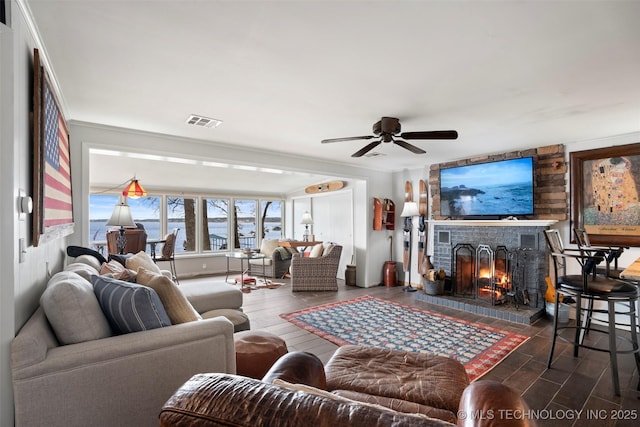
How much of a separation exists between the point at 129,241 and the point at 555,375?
520 centimetres

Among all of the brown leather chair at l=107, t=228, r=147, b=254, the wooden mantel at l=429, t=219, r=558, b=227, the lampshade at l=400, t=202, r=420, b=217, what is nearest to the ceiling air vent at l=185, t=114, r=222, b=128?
the brown leather chair at l=107, t=228, r=147, b=254

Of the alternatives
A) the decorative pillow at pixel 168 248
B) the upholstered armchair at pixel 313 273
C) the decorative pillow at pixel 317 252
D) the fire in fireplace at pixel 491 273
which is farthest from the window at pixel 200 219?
the fire in fireplace at pixel 491 273

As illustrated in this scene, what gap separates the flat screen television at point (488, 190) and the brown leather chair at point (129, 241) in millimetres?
4845

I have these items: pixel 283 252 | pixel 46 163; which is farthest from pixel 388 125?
pixel 283 252

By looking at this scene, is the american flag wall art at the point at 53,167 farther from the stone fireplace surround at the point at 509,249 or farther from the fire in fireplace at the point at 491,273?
the fire in fireplace at the point at 491,273

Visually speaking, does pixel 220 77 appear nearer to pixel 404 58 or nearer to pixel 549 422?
pixel 404 58

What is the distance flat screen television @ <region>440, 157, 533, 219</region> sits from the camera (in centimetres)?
430

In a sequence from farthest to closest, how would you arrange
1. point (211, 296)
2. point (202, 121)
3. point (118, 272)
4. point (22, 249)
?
point (202, 121), point (211, 296), point (118, 272), point (22, 249)

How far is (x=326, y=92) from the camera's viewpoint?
256cm

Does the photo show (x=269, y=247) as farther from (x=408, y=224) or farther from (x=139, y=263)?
(x=139, y=263)

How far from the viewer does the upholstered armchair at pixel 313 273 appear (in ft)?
18.3

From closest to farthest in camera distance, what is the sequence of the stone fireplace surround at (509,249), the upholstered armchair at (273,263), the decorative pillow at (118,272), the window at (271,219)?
the decorative pillow at (118,272) → the stone fireplace surround at (509,249) → the upholstered armchair at (273,263) → the window at (271,219)

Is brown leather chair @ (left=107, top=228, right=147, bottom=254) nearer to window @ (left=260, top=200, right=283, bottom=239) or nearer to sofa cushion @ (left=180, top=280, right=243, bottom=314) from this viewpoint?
sofa cushion @ (left=180, top=280, right=243, bottom=314)

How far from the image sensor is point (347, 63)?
2.09 meters
